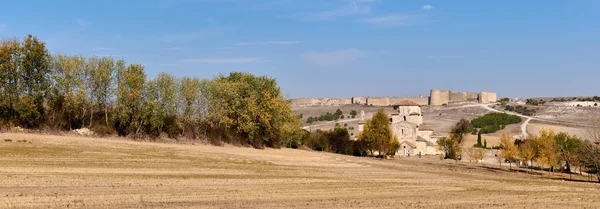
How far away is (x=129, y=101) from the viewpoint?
68125mm

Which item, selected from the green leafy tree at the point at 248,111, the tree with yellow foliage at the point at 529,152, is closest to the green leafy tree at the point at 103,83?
the green leafy tree at the point at 248,111

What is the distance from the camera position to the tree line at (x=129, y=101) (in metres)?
61.8

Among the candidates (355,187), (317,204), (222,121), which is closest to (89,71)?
(222,121)

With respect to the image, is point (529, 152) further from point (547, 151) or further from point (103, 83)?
point (103, 83)

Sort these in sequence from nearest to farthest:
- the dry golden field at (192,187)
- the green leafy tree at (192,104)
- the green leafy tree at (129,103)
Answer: the dry golden field at (192,187), the green leafy tree at (129,103), the green leafy tree at (192,104)

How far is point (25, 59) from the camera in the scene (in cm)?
6241

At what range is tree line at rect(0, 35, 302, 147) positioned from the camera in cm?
6184

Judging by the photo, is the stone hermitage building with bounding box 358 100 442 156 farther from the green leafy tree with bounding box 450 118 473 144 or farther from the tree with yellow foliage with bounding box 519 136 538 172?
the tree with yellow foliage with bounding box 519 136 538 172

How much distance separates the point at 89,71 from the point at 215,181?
39.1 metres

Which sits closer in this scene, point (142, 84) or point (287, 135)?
point (142, 84)

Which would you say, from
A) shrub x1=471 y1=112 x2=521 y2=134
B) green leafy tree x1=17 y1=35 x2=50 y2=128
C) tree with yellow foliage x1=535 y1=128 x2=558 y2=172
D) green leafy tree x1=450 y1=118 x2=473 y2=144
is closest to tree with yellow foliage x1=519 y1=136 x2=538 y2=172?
tree with yellow foliage x1=535 y1=128 x2=558 y2=172

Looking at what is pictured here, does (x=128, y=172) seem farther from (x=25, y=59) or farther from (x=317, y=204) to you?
(x=25, y=59)

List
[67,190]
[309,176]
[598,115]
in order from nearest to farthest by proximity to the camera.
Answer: [67,190]
[309,176]
[598,115]

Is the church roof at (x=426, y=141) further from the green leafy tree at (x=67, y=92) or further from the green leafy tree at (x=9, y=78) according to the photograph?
the green leafy tree at (x=9, y=78)
